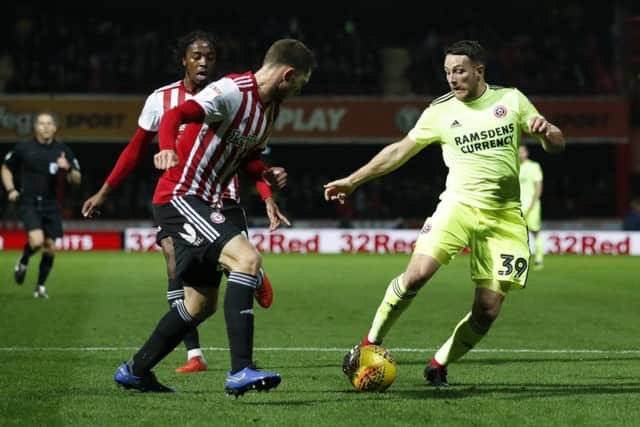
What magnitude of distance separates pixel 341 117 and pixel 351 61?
3028 mm

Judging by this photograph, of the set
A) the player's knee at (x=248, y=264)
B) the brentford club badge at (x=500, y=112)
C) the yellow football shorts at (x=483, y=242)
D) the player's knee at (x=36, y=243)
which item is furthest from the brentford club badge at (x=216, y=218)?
the player's knee at (x=36, y=243)

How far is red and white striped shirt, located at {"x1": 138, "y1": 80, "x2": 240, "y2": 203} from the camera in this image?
7.80m

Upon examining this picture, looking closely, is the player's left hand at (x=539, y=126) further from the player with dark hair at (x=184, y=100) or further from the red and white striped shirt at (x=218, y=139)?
the player with dark hair at (x=184, y=100)

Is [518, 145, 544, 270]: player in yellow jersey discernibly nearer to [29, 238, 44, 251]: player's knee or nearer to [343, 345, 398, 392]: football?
[29, 238, 44, 251]: player's knee

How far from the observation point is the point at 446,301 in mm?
14883

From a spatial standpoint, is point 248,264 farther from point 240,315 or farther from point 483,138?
point 483,138

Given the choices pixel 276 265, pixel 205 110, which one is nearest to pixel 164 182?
pixel 205 110

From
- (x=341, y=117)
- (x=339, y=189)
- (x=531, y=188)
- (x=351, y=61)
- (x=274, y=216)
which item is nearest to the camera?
(x=339, y=189)

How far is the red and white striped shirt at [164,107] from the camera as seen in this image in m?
7.80

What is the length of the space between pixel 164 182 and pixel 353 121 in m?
25.1

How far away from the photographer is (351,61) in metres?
34.1

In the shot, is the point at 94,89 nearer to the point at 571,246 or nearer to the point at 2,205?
the point at 2,205

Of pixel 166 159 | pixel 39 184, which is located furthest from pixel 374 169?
pixel 39 184

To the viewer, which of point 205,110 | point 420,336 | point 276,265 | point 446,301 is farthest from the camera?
point 276,265
